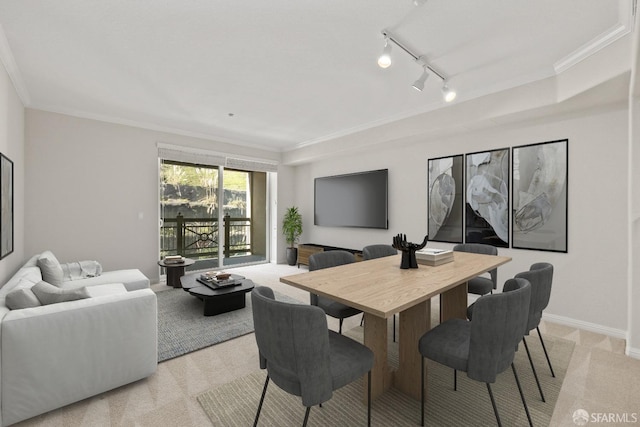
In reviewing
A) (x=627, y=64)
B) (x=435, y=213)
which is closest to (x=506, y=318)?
(x=627, y=64)

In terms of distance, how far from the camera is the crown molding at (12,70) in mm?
2424

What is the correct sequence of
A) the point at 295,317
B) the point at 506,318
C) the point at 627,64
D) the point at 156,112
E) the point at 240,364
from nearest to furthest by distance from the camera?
the point at 295,317
the point at 506,318
the point at 627,64
the point at 240,364
the point at 156,112

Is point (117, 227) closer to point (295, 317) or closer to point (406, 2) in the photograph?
point (295, 317)

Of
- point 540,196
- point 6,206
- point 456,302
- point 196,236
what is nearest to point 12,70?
point 6,206

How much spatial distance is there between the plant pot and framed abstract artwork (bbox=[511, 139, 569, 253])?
4.12 m

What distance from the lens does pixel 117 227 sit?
176 inches

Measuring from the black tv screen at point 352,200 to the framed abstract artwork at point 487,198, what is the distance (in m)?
1.35

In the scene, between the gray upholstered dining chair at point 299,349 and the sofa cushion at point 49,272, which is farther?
the sofa cushion at point 49,272

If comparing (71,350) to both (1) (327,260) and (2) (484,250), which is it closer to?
(1) (327,260)

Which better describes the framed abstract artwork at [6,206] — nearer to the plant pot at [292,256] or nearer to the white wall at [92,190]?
the white wall at [92,190]

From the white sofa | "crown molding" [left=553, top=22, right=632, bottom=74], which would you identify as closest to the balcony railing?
the white sofa

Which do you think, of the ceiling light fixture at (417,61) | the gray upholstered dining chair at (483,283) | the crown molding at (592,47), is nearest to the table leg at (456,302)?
the gray upholstered dining chair at (483,283)

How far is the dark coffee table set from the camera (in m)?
3.28

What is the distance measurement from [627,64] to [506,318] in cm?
238
